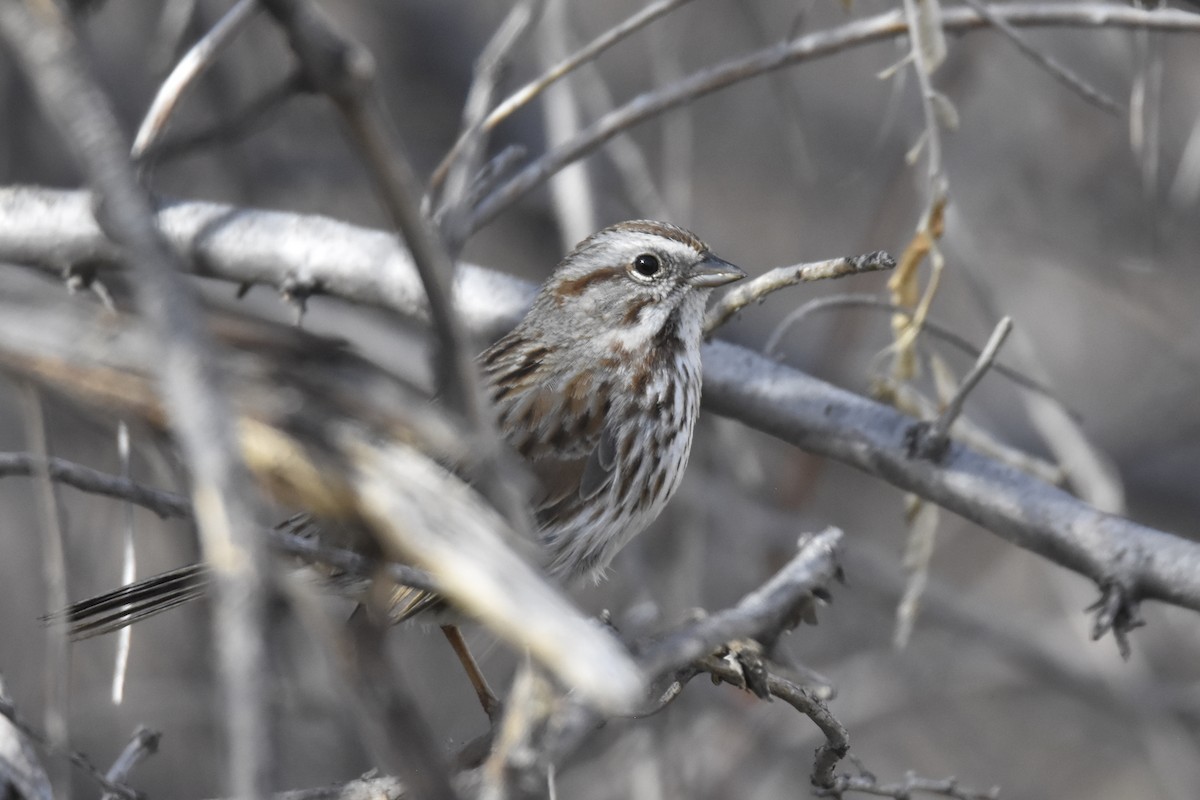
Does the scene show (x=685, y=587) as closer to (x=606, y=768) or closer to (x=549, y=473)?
(x=606, y=768)

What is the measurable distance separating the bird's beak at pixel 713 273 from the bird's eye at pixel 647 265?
0.29 feet

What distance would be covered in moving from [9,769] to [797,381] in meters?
1.63

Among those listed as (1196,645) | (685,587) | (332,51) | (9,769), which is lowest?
(332,51)

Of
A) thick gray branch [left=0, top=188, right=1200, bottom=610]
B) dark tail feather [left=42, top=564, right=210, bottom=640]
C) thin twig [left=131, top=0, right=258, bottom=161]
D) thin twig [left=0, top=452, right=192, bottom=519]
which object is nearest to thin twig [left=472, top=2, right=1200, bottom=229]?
thick gray branch [left=0, top=188, right=1200, bottom=610]

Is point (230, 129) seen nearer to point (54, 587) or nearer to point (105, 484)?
point (105, 484)

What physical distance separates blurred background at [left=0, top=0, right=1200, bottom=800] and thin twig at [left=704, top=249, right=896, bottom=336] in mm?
1039

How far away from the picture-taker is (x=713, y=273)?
3348mm

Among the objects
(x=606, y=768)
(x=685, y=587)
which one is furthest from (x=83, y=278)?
(x=606, y=768)

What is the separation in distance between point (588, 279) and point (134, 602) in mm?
1373

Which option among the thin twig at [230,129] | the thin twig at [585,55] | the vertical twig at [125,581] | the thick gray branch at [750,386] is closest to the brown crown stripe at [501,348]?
the thick gray branch at [750,386]

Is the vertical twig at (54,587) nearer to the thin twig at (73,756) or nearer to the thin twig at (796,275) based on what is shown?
the thin twig at (73,756)

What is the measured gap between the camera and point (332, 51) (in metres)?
1.07

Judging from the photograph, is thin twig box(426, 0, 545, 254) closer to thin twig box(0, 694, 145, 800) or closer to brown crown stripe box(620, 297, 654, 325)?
brown crown stripe box(620, 297, 654, 325)

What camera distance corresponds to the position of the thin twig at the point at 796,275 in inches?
77.2
